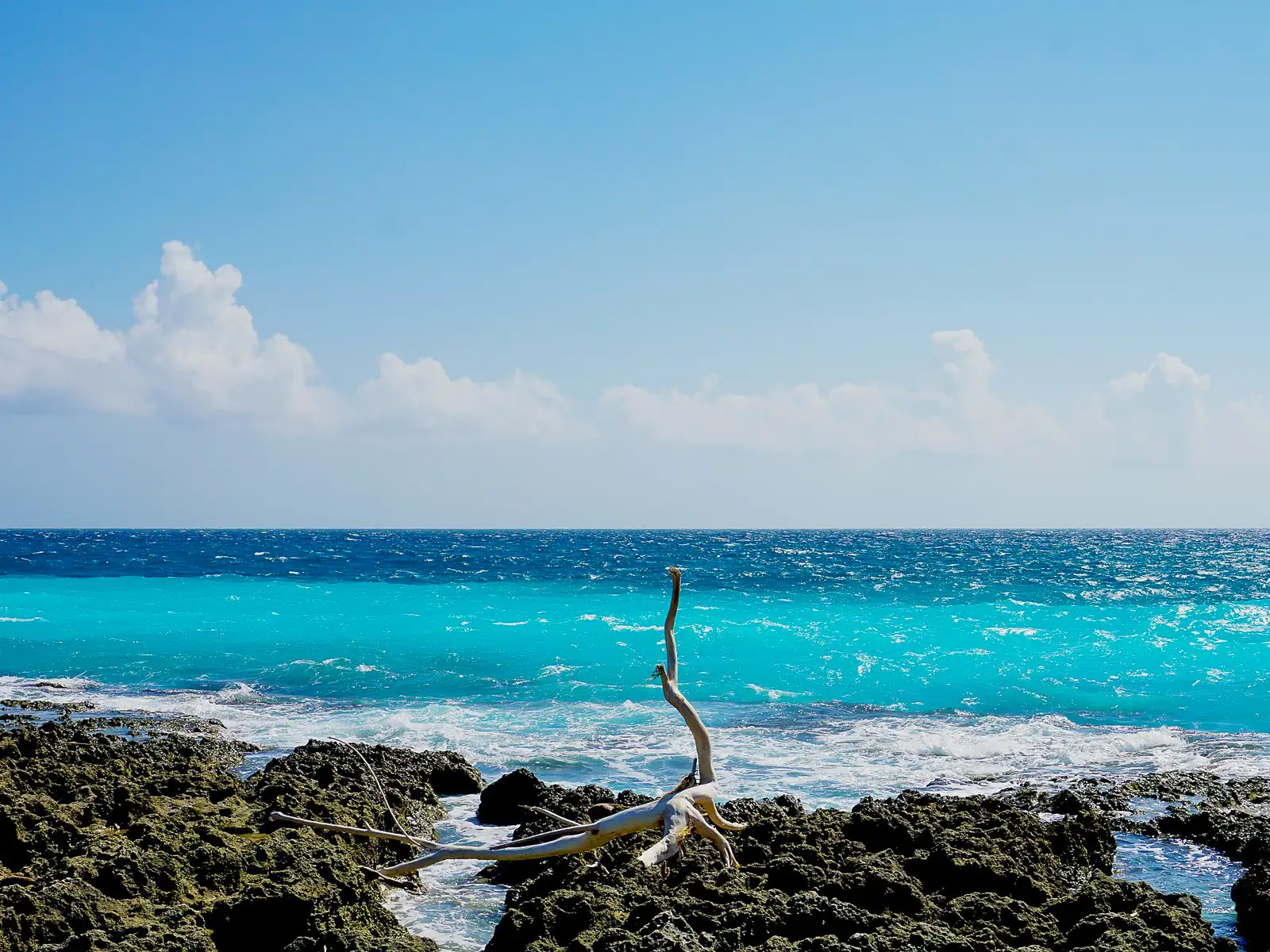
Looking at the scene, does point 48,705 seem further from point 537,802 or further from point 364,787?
point 537,802

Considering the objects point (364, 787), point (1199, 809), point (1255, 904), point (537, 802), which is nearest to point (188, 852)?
point (364, 787)

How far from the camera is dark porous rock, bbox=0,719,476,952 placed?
736 centimetres

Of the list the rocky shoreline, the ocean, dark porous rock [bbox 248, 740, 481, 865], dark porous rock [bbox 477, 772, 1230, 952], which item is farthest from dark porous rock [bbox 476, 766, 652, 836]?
dark porous rock [bbox 477, 772, 1230, 952]

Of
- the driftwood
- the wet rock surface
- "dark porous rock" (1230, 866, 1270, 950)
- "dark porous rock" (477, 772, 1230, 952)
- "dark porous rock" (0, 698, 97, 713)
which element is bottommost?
"dark porous rock" (0, 698, 97, 713)

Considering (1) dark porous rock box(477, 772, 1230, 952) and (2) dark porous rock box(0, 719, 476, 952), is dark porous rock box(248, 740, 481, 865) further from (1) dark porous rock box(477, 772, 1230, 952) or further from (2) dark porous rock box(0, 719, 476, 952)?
(1) dark porous rock box(477, 772, 1230, 952)

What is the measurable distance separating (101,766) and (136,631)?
991 inches

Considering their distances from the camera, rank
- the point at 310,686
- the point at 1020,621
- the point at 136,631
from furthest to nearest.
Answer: the point at 1020,621 < the point at 136,631 < the point at 310,686

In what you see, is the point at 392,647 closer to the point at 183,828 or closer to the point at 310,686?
the point at 310,686

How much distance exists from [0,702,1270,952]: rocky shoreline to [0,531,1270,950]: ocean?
0.88 metres

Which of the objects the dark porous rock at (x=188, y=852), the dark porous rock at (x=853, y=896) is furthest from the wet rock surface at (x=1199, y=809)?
the dark porous rock at (x=188, y=852)

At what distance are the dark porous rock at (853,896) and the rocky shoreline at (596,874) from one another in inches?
0.8

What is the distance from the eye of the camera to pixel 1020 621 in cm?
3891

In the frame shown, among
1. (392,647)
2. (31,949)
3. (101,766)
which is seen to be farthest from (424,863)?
(392,647)

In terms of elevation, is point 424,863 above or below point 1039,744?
above
